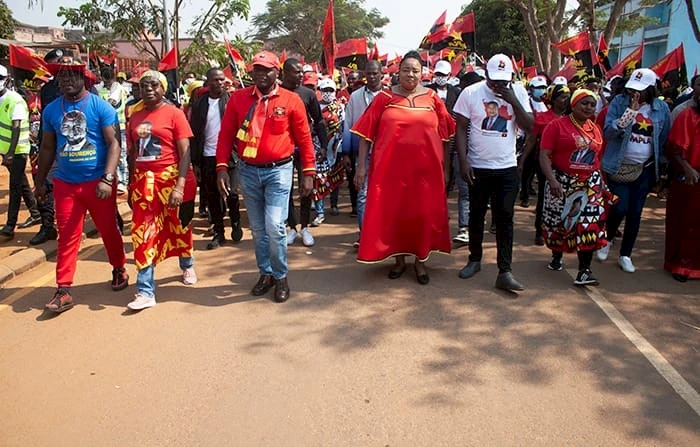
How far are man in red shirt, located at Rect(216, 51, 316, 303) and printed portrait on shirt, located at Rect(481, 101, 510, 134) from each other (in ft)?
5.00

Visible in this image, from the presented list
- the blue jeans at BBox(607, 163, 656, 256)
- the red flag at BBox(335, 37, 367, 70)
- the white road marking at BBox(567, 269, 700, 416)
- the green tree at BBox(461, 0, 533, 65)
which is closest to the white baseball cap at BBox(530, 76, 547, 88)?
the red flag at BBox(335, 37, 367, 70)

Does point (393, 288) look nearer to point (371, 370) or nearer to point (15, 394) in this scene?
point (371, 370)

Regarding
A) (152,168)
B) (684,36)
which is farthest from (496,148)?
(684,36)

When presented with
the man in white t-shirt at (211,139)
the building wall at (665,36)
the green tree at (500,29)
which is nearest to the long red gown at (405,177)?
the man in white t-shirt at (211,139)

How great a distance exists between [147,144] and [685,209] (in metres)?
4.79

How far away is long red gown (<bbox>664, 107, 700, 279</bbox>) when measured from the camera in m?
5.07

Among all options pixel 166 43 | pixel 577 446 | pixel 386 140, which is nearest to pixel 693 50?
pixel 166 43

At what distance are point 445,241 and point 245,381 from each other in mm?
2419

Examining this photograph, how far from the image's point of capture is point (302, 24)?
159 feet

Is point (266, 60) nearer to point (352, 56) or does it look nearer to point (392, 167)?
point (392, 167)

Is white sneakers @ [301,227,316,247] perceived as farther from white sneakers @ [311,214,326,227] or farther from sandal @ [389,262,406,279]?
sandal @ [389,262,406,279]

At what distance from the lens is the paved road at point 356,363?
292cm

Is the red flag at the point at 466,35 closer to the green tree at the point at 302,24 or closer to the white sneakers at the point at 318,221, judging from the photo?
the white sneakers at the point at 318,221

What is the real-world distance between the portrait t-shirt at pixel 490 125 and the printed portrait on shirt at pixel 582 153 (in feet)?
1.72
